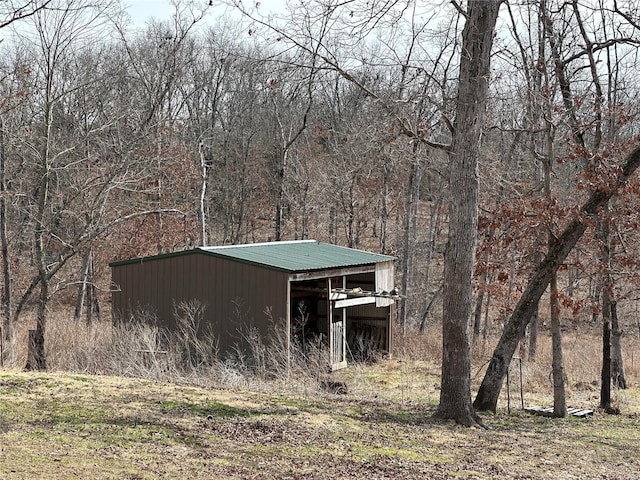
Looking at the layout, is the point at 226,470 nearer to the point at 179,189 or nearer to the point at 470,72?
the point at 470,72

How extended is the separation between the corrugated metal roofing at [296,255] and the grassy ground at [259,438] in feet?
16.1

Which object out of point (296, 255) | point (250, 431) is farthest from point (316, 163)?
point (250, 431)

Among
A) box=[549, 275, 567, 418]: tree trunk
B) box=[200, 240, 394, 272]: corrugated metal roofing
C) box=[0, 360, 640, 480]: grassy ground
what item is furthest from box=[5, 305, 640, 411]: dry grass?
box=[0, 360, 640, 480]: grassy ground

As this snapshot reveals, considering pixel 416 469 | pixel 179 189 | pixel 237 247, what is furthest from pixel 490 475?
pixel 179 189

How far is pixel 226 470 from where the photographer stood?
20.7ft

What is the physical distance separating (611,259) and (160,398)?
25.9 ft

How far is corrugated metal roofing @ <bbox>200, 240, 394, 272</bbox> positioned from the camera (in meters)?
16.3

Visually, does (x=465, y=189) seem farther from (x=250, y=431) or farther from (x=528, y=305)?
(x=250, y=431)

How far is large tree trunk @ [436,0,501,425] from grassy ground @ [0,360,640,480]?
3.08ft

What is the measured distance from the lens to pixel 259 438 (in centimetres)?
770

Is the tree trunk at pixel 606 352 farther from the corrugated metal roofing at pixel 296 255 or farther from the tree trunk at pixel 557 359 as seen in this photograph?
the corrugated metal roofing at pixel 296 255

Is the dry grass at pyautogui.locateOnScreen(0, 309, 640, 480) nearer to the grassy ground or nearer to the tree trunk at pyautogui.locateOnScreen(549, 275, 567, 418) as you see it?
the grassy ground

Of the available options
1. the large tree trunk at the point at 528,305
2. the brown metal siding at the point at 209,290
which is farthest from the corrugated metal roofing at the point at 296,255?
the large tree trunk at the point at 528,305

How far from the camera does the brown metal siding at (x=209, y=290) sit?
15.9m
